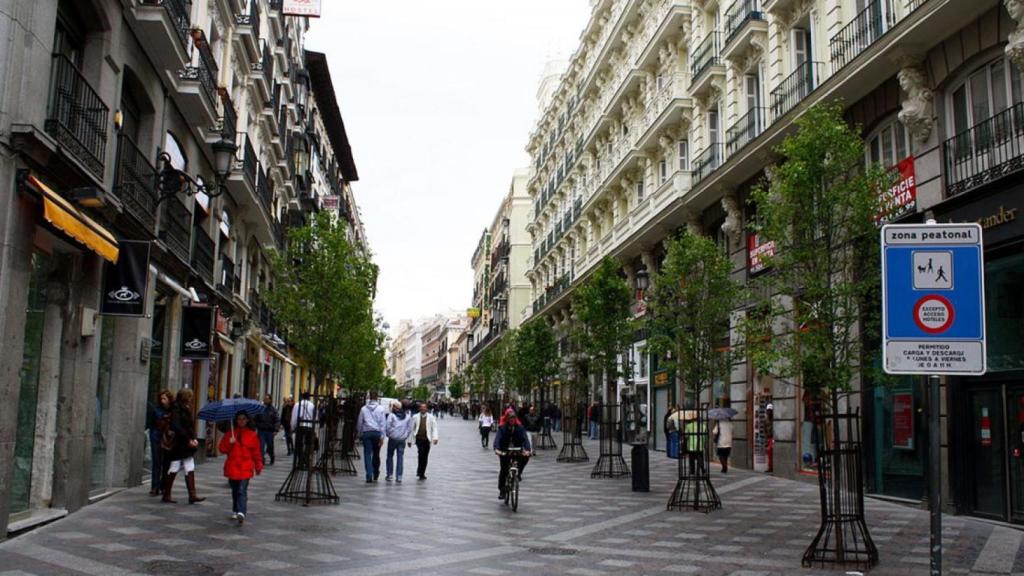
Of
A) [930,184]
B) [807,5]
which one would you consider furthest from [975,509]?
[807,5]

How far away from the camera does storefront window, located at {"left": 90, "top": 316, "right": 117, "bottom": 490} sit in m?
14.8

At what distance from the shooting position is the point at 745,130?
77.4 feet

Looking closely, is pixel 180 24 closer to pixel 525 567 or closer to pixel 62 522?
pixel 62 522

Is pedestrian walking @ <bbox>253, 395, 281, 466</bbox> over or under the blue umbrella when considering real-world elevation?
under

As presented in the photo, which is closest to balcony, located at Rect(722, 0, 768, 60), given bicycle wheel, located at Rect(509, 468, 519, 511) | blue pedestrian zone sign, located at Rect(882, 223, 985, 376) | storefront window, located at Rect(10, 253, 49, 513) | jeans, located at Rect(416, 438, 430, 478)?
jeans, located at Rect(416, 438, 430, 478)

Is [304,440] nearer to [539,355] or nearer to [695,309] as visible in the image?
[695,309]

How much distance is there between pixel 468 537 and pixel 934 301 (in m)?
7.50

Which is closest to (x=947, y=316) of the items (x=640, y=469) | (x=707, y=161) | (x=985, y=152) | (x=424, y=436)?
(x=985, y=152)

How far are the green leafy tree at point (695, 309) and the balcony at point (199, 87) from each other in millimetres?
10551

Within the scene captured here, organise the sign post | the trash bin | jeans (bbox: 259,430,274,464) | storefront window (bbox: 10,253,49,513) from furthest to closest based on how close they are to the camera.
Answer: jeans (bbox: 259,430,274,464)
the trash bin
storefront window (bbox: 10,253,49,513)
the sign post

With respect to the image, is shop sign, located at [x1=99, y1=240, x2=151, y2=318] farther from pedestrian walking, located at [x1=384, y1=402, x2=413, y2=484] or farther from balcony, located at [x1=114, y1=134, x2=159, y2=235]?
pedestrian walking, located at [x1=384, y1=402, x2=413, y2=484]

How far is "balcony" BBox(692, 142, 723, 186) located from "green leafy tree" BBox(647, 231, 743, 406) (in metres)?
7.49

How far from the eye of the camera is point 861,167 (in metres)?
11.9

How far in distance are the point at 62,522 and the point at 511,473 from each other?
6714 millimetres
